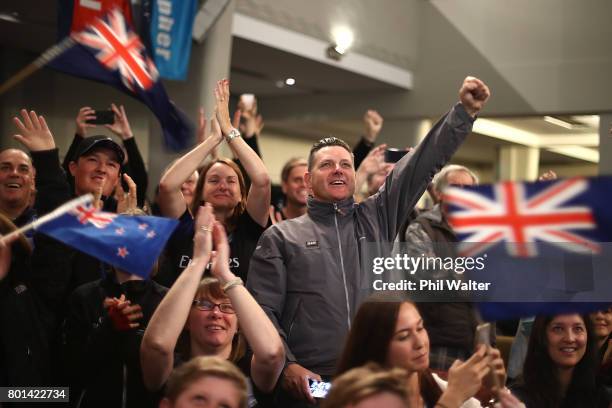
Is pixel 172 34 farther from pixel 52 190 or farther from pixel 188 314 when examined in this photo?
pixel 188 314

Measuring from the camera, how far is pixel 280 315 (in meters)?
3.91

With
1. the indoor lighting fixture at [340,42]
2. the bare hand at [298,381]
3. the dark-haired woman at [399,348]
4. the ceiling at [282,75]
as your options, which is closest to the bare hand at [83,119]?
the bare hand at [298,381]

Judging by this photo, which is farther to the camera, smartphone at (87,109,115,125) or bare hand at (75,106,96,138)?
smartphone at (87,109,115,125)

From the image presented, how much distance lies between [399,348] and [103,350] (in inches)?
46.1

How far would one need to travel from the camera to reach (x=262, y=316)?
11.0 ft

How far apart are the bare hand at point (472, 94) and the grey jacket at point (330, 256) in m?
0.03

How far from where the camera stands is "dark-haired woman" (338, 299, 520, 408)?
3.13 metres

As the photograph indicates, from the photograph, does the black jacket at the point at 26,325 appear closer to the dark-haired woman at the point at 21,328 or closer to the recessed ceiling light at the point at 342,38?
the dark-haired woman at the point at 21,328

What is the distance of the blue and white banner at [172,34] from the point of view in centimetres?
797

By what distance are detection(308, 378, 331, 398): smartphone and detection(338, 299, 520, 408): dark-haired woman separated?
445mm

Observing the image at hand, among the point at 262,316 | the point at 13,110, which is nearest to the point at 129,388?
the point at 262,316

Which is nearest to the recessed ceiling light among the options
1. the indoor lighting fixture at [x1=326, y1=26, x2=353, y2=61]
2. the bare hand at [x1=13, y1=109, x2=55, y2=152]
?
the indoor lighting fixture at [x1=326, y1=26, x2=353, y2=61]

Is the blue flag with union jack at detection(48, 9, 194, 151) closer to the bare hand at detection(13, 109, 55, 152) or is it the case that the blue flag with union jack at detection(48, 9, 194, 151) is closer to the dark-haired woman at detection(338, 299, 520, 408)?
the bare hand at detection(13, 109, 55, 152)

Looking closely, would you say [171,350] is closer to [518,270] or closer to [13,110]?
[518,270]
